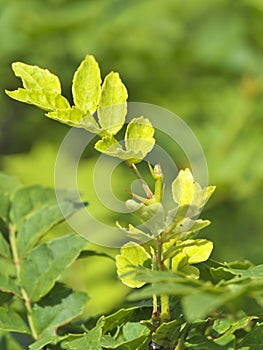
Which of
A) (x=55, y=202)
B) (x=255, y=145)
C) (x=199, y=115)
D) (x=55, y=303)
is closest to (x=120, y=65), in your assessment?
(x=199, y=115)

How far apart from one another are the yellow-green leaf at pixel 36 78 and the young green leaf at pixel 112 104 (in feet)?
0.17

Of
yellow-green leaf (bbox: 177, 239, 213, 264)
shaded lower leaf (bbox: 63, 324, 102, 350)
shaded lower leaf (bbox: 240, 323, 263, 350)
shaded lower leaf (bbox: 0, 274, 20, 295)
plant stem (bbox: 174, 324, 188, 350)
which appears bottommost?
shaded lower leaf (bbox: 0, 274, 20, 295)

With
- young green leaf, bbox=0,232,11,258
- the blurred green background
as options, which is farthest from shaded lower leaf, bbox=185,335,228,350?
the blurred green background

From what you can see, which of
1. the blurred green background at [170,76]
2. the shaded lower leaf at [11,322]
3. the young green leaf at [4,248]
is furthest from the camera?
the blurred green background at [170,76]

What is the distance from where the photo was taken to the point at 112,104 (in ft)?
2.35

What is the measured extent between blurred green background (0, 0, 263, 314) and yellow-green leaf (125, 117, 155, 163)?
4.51ft

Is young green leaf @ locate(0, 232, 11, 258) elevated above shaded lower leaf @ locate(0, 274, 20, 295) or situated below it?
above

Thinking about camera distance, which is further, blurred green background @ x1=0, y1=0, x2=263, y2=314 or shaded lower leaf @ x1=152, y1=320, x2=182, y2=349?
blurred green background @ x1=0, y1=0, x2=263, y2=314

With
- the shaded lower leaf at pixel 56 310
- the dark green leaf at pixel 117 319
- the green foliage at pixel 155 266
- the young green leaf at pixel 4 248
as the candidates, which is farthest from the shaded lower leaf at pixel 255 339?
the young green leaf at pixel 4 248

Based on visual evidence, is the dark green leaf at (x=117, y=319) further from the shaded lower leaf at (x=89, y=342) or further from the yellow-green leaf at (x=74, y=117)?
the yellow-green leaf at (x=74, y=117)

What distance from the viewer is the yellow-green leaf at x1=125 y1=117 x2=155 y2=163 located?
704 mm

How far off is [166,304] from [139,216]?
0.09 metres

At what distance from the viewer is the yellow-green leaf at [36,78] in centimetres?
72

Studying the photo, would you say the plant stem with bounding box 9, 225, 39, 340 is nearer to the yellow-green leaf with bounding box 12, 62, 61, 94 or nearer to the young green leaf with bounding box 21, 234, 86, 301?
the young green leaf with bounding box 21, 234, 86, 301
